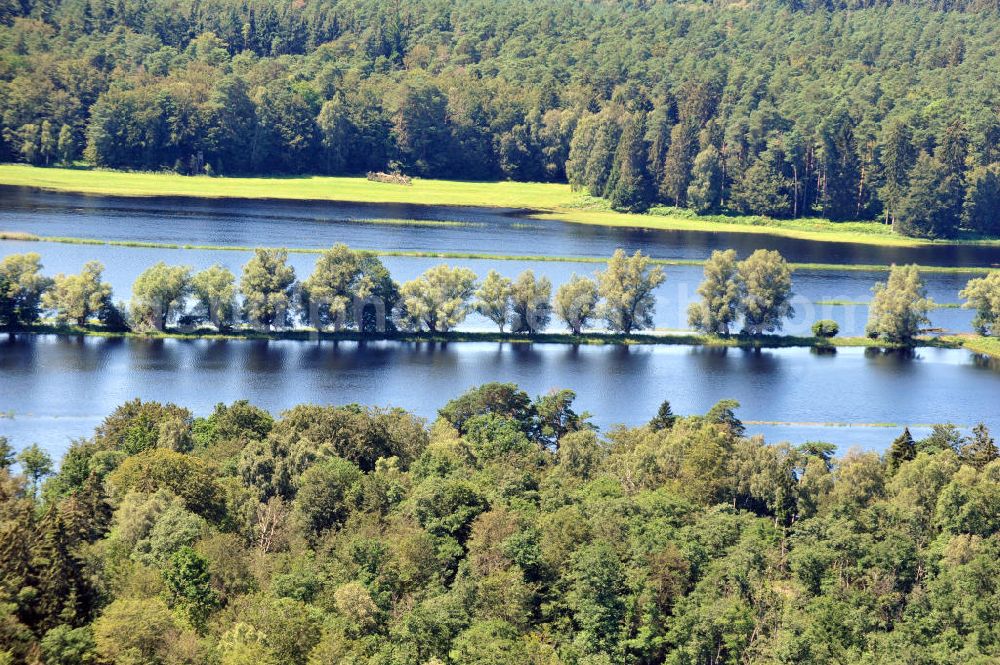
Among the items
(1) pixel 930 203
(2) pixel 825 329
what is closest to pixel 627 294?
(2) pixel 825 329

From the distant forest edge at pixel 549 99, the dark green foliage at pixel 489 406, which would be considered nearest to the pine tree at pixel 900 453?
the dark green foliage at pixel 489 406

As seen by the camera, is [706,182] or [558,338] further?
[706,182]

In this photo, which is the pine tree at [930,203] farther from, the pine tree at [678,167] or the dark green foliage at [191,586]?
the dark green foliage at [191,586]

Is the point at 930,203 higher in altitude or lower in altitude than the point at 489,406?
higher

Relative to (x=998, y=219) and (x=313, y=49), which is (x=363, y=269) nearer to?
(x=998, y=219)

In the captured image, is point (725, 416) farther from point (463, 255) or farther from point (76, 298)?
point (463, 255)

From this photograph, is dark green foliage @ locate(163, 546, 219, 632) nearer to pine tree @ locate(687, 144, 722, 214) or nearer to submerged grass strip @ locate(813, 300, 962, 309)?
submerged grass strip @ locate(813, 300, 962, 309)
